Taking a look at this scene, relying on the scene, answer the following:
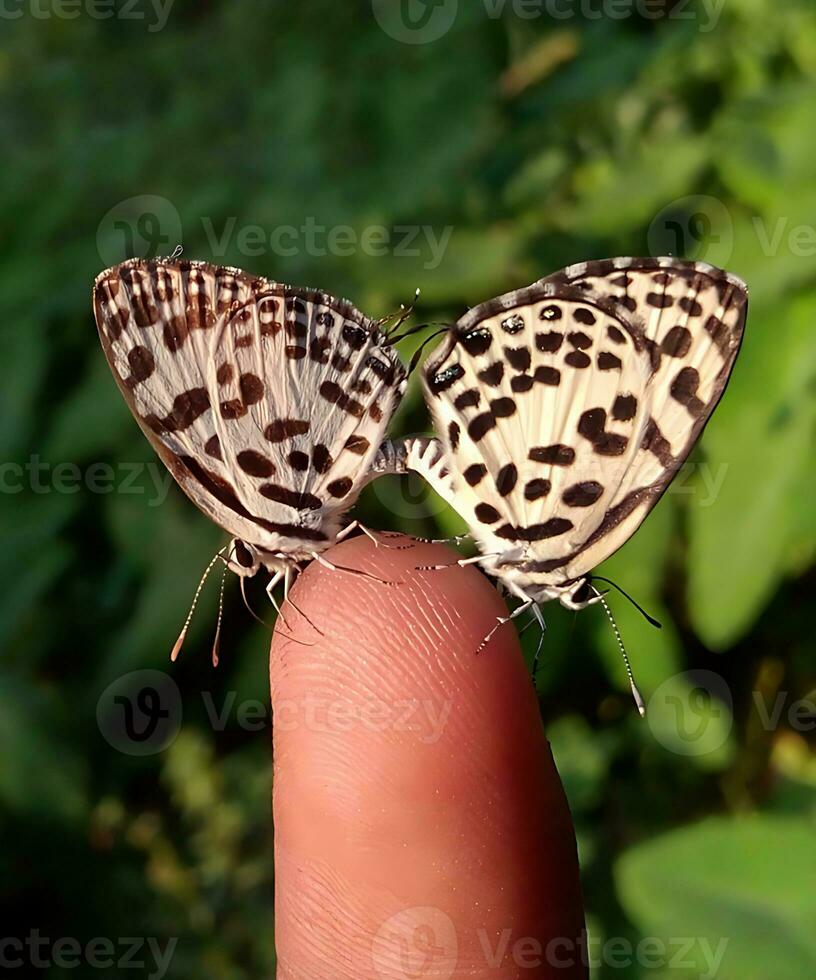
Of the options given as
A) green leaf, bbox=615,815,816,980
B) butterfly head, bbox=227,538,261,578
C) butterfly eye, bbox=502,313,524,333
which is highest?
butterfly eye, bbox=502,313,524,333

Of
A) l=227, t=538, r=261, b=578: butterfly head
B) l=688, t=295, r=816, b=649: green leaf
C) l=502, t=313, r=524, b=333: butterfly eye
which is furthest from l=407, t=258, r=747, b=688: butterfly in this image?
l=688, t=295, r=816, b=649: green leaf

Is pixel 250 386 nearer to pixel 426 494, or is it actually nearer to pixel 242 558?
pixel 242 558

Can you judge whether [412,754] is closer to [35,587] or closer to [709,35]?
[35,587]

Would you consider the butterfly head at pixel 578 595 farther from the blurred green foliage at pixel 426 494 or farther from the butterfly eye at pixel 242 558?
the blurred green foliage at pixel 426 494

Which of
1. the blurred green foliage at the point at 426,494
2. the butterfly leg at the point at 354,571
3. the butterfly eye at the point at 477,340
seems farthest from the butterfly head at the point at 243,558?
the blurred green foliage at the point at 426,494

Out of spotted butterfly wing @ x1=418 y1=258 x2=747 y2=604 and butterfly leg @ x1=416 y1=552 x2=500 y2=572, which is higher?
spotted butterfly wing @ x1=418 y1=258 x2=747 y2=604

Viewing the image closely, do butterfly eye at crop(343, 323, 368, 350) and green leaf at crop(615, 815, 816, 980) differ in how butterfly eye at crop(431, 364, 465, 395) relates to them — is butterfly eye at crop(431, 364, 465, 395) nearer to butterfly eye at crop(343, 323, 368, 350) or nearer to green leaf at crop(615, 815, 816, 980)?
butterfly eye at crop(343, 323, 368, 350)
